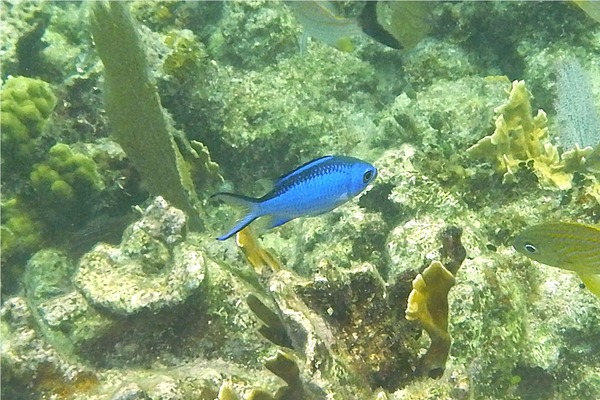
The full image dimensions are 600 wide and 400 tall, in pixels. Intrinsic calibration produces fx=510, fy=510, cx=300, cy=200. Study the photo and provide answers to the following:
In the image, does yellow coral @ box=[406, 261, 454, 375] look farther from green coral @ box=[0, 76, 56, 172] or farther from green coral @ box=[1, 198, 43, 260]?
green coral @ box=[0, 76, 56, 172]

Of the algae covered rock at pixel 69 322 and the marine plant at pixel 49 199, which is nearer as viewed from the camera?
the algae covered rock at pixel 69 322

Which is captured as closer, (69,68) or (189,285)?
(189,285)

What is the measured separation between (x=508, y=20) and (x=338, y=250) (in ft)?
10.9

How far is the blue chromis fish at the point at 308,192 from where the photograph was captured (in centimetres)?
204

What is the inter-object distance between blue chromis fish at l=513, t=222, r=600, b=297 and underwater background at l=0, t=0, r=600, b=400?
0.68 feet

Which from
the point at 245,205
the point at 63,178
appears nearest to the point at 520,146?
the point at 245,205

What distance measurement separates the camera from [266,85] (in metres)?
5.13

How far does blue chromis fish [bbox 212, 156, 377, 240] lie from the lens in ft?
6.68

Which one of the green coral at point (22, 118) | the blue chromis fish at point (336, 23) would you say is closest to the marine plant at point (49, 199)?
the green coral at point (22, 118)

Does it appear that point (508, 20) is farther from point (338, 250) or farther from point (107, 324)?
point (107, 324)

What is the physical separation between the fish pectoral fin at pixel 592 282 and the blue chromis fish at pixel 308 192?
0.96 meters

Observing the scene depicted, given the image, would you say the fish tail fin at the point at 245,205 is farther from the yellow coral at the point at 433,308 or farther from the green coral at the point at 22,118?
the green coral at the point at 22,118

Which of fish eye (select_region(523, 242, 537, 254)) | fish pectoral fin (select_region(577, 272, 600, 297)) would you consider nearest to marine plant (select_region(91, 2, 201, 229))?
fish eye (select_region(523, 242, 537, 254))

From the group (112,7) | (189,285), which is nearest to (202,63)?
(112,7)
